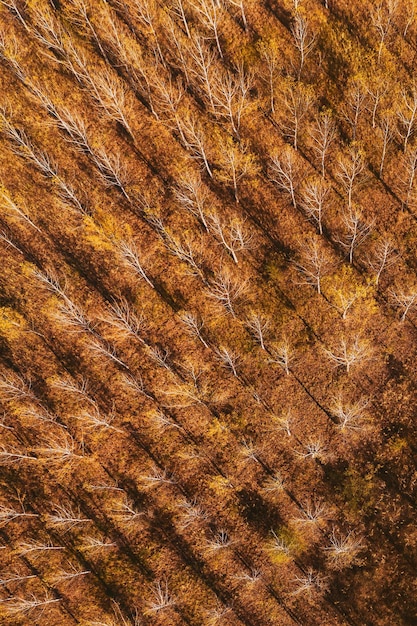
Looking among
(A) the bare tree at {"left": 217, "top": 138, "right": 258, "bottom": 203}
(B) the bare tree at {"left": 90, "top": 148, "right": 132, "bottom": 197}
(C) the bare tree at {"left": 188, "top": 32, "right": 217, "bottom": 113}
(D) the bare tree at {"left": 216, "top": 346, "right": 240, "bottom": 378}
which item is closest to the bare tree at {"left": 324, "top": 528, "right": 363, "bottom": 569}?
(D) the bare tree at {"left": 216, "top": 346, "right": 240, "bottom": 378}

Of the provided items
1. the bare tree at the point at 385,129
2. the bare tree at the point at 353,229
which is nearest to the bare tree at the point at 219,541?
the bare tree at the point at 353,229

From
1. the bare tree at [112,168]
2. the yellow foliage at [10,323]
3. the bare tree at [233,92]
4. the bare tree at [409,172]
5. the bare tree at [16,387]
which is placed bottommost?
the bare tree at [16,387]

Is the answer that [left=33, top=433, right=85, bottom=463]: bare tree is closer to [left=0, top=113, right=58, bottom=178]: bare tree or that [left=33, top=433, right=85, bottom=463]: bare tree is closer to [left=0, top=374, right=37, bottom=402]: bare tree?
[left=0, top=374, right=37, bottom=402]: bare tree

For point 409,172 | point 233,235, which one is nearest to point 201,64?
point 233,235

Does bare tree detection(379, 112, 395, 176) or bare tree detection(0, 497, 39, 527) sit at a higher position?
bare tree detection(379, 112, 395, 176)

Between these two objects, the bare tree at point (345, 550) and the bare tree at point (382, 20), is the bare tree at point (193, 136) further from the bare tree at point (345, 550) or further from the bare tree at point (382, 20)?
the bare tree at point (345, 550)

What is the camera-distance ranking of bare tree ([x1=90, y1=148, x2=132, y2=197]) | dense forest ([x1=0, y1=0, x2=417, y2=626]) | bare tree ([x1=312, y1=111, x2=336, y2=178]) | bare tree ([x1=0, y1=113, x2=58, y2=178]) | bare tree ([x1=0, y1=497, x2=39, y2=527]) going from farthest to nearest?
bare tree ([x1=0, y1=113, x2=58, y2=178]) → bare tree ([x1=90, y1=148, x2=132, y2=197]) → bare tree ([x1=312, y1=111, x2=336, y2=178]) → bare tree ([x1=0, y1=497, x2=39, y2=527]) → dense forest ([x1=0, y1=0, x2=417, y2=626])
